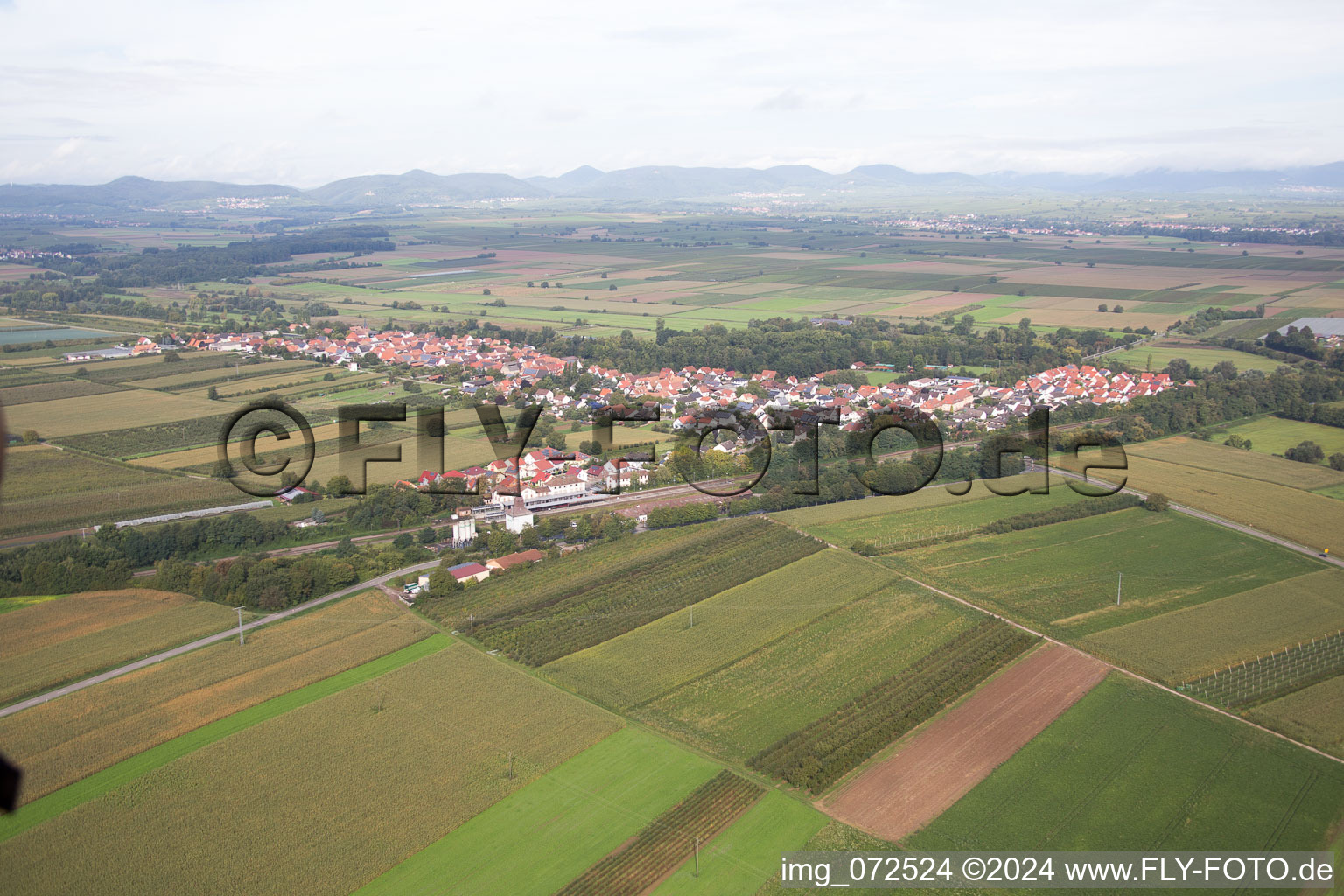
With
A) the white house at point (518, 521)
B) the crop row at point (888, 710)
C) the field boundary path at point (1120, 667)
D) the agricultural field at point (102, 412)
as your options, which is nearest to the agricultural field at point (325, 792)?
the crop row at point (888, 710)

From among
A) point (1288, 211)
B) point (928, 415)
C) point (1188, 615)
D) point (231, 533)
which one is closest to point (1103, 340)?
point (928, 415)

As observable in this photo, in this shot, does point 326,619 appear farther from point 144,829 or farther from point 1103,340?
point 1103,340

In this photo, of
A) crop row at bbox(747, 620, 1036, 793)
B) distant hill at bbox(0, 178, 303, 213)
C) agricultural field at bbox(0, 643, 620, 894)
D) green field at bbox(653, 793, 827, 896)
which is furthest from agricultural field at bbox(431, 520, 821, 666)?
distant hill at bbox(0, 178, 303, 213)

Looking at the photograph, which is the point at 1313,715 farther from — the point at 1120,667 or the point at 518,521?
the point at 518,521

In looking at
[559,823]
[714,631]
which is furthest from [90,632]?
[714,631]

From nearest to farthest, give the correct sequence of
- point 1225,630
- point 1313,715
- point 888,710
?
point 1313,715 < point 888,710 < point 1225,630

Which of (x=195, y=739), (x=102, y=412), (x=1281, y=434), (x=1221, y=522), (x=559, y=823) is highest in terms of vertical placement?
(x=1281, y=434)
